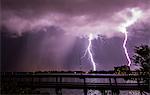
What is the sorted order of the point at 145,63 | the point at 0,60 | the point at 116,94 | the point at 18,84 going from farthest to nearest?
the point at 145,63, the point at 116,94, the point at 18,84, the point at 0,60

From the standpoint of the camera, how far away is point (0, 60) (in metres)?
12.3

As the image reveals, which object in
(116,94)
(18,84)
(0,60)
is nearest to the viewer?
(0,60)

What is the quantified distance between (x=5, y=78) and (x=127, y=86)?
36.9 ft

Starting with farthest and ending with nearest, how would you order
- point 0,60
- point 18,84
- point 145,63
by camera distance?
point 145,63, point 18,84, point 0,60

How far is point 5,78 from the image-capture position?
24.4 metres

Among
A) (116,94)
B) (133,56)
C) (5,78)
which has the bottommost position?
(116,94)

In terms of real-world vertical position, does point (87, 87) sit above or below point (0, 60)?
below

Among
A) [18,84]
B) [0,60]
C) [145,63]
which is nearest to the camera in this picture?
[0,60]

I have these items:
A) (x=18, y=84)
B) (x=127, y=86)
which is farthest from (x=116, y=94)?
(x=18, y=84)

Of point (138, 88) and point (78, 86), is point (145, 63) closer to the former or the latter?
point (138, 88)

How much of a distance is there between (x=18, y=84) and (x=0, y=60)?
998cm

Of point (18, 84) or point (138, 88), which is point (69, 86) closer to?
point (18, 84)

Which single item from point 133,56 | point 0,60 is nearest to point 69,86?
point 133,56

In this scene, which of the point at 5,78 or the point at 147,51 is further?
the point at 147,51
